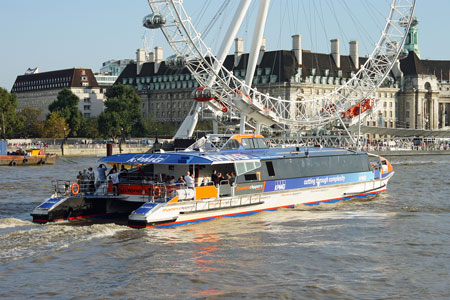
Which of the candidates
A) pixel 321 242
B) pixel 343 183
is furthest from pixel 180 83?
pixel 321 242

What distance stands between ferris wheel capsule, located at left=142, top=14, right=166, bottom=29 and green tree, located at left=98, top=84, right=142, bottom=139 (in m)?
71.2

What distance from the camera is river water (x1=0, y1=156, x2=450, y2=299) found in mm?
19859

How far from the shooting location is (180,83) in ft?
508

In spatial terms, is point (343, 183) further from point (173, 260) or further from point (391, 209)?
point (173, 260)

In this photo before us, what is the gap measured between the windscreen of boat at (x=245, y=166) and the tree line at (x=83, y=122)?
9011 centimetres

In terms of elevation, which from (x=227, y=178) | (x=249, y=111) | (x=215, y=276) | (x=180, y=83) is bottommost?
(x=215, y=276)

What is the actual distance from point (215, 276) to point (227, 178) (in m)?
10.2

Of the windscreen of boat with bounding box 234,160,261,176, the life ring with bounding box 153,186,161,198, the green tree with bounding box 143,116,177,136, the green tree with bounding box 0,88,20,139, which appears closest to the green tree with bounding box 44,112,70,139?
the green tree with bounding box 0,88,20,139

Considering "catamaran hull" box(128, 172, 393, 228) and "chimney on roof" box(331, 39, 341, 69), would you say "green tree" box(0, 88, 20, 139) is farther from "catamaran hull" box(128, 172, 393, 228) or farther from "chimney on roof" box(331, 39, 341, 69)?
"catamaran hull" box(128, 172, 393, 228)

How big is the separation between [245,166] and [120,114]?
3884 inches

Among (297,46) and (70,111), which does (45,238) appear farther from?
(70,111)

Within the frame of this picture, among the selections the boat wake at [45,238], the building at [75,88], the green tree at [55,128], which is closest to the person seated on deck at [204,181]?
the boat wake at [45,238]

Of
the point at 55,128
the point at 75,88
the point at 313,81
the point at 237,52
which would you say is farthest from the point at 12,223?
the point at 75,88

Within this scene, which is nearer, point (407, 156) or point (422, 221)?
point (422, 221)
